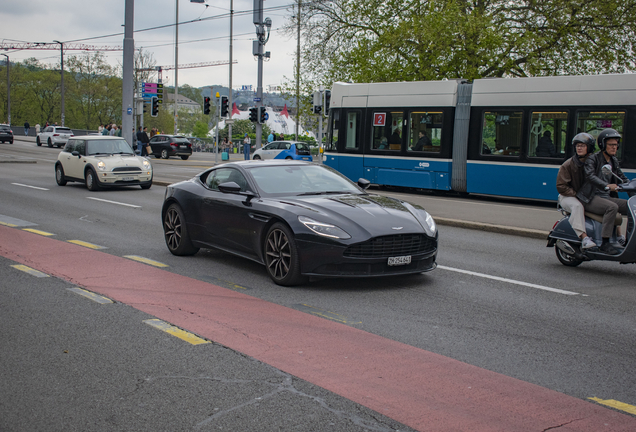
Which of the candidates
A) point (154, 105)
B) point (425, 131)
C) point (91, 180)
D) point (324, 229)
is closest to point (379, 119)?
point (425, 131)

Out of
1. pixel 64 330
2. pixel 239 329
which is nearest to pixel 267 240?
pixel 239 329

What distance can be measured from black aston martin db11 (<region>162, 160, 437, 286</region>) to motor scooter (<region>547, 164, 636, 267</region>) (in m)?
2.06

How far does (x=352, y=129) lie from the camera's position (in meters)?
22.3

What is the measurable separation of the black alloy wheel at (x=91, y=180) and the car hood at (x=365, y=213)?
13362 millimetres

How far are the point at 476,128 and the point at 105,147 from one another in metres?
11.0

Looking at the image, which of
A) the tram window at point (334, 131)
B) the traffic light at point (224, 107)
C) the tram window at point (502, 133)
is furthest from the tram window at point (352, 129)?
the traffic light at point (224, 107)

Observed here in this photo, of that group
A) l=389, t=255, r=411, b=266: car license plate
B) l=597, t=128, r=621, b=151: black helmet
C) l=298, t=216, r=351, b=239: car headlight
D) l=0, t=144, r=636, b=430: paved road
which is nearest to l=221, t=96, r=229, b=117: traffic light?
l=0, t=144, r=636, b=430: paved road

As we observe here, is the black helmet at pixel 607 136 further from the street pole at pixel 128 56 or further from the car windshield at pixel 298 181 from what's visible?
→ the street pole at pixel 128 56

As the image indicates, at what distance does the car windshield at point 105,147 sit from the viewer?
20.3m

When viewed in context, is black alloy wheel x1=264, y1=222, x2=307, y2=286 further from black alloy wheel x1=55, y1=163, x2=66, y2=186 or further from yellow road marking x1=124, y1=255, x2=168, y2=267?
black alloy wheel x1=55, y1=163, x2=66, y2=186

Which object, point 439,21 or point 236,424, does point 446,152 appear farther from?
point 236,424

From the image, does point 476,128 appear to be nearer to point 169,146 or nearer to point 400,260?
point 400,260

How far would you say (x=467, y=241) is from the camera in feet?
36.5

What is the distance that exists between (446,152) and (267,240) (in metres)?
13.3
